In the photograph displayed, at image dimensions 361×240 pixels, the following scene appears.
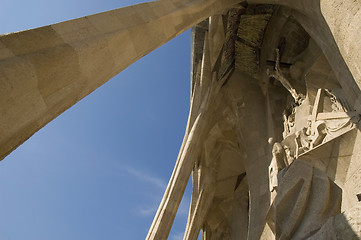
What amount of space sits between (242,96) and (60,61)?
8.71 m

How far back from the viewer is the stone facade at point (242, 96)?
8.00 ft

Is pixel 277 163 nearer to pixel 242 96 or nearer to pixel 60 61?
pixel 242 96

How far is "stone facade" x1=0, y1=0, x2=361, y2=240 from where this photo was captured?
2.44m

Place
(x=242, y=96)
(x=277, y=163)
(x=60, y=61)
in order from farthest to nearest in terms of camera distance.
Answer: (x=242, y=96) < (x=277, y=163) < (x=60, y=61)

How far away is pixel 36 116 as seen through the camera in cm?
234

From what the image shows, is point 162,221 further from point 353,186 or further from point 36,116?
point 36,116

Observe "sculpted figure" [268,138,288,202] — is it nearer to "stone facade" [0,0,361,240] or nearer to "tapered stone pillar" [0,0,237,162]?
"stone facade" [0,0,361,240]

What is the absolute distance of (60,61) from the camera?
246 cm

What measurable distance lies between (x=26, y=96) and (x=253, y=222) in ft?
21.3

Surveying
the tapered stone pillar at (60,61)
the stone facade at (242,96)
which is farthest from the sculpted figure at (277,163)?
the tapered stone pillar at (60,61)

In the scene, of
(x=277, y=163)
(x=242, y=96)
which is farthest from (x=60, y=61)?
(x=242, y=96)

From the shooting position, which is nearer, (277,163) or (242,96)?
(277,163)

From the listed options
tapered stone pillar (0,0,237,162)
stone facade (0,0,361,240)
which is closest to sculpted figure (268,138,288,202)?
stone facade (0,0,361,240)

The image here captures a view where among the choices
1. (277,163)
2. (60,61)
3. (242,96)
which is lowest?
(60,61)
